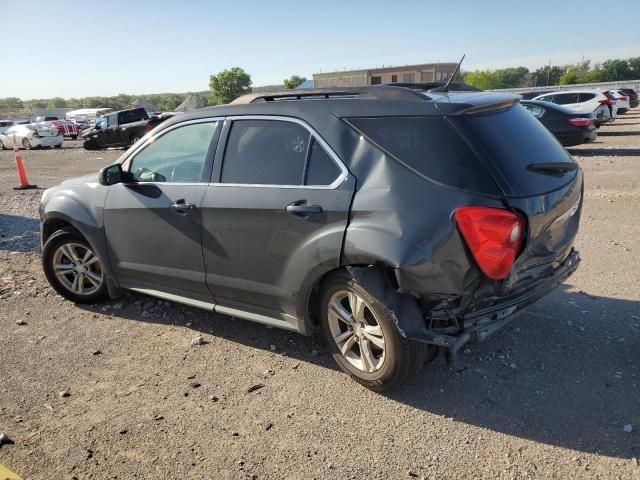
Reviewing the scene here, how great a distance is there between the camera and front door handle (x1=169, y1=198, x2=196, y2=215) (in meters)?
3.92

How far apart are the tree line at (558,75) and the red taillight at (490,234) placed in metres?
77.3

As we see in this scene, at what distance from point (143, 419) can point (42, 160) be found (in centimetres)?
1985

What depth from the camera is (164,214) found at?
410 centimetres

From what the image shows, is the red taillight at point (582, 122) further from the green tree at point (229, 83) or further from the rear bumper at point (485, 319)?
the green tree at point (229, 83)

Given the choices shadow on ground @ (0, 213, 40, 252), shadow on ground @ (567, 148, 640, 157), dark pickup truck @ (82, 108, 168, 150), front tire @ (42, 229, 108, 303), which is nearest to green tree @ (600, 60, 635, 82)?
shadow on ground @ (567, 148, 640, 157)

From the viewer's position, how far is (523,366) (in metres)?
3.59

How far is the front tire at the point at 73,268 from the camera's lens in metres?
4.90

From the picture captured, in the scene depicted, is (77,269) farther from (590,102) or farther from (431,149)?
(590,102)

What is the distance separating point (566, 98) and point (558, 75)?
88.3 meters

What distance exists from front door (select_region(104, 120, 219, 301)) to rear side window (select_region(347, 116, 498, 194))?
56.4 inches

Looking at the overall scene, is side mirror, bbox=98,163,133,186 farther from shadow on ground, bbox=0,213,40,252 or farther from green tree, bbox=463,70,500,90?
green tree, bbox=463,70,500,90

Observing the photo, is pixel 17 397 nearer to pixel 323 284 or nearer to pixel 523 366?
pixel 323 284

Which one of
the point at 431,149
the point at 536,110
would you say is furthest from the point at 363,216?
the point at 536,110

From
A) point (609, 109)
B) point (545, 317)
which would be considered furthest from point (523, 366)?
point (609, 109)
